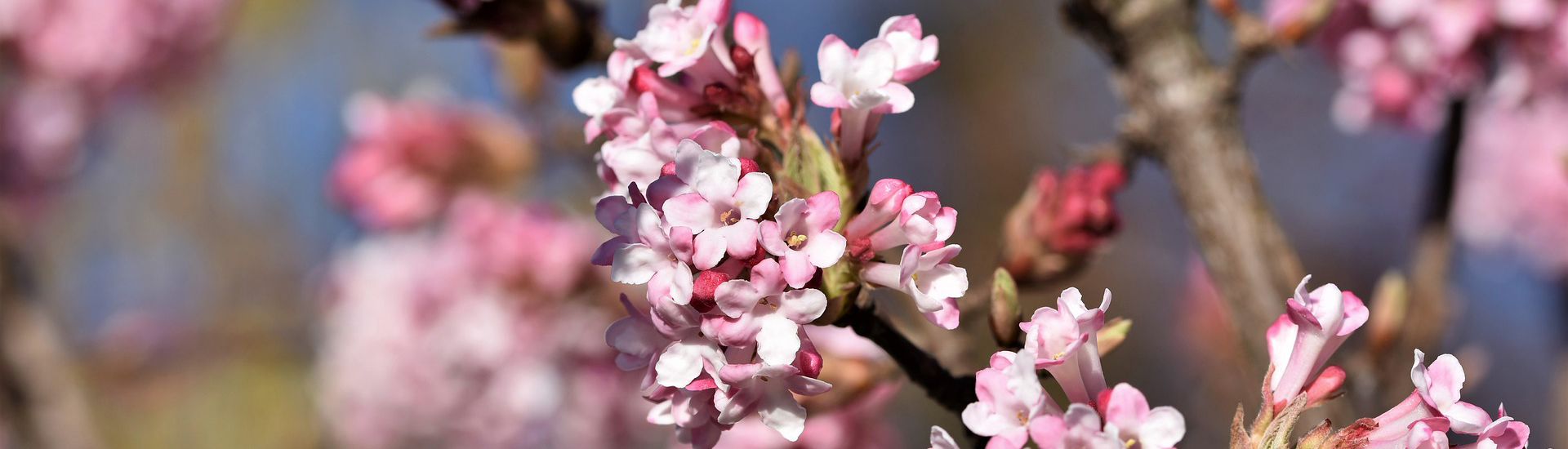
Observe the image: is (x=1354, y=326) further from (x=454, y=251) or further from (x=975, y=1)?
(x=975, y=1)

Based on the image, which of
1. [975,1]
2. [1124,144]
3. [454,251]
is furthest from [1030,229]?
[975,1]

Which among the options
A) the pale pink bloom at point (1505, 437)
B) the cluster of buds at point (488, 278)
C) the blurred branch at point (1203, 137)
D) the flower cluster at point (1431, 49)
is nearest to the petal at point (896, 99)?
the pale pink bloom at point (1505, 437)

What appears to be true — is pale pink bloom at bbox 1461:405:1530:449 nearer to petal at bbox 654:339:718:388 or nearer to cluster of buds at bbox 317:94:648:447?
petal at bbox 654:339:718:388

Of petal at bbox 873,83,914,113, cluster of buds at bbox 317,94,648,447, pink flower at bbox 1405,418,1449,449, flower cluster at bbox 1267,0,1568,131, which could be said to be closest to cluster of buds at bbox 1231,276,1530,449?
pink flower at bbox 1405,418,1449,449

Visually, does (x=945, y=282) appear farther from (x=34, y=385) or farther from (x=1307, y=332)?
(x=34, y=385)

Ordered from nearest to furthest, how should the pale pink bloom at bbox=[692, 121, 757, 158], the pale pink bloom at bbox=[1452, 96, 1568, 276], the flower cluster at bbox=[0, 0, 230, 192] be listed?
the pale pink bloom at bbox=[692, 121, 757, 158], the pale pink bloom at bbox=[1452, 96, 1568, 276], the flower cluster at bbox=[0, 0, 230, 192]

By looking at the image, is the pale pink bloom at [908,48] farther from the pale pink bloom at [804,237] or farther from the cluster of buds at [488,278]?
the cluster of buds at [488,278]

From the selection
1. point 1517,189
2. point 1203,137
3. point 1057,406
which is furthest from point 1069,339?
point 1517,189
